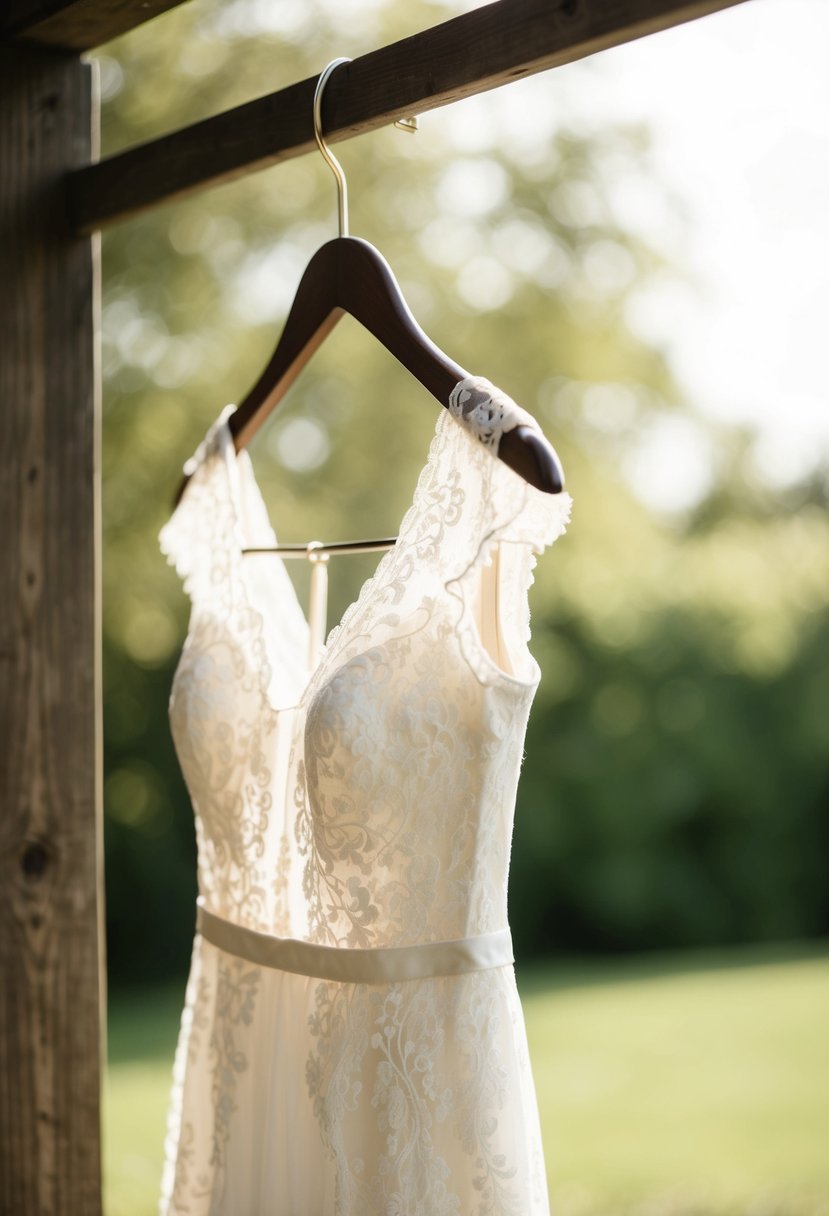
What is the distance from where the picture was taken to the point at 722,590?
5.90 meters

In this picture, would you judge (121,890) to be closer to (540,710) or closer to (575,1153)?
(540,710)

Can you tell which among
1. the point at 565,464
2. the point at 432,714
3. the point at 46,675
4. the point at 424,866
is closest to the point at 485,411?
the point at 432,714

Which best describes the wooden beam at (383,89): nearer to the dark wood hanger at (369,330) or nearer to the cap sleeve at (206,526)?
the dark wood hanger at (369,330)

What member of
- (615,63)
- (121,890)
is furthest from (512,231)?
(121,890)

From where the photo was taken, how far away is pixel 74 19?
1437mm

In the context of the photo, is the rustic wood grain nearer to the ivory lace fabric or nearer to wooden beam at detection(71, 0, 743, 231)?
wooden beam at detection(71, 0, 743, 231)

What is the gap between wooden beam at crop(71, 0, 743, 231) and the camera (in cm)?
97

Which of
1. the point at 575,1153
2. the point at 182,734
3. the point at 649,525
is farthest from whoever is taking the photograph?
the point at 649,525

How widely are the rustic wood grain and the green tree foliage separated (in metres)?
3.38

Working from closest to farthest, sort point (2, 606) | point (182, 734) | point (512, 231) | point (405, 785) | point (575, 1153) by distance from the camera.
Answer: point (405, 785) → point (182, 734) → point (2, 606) → point (575, 1153) → point (512, 231)

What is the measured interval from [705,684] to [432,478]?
196 inches

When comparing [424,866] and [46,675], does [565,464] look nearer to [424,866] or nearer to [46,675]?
[46,675]

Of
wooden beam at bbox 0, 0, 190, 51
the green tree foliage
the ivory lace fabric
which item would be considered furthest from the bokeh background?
the ivory lace fabric

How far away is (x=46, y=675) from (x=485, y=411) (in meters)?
0.77
